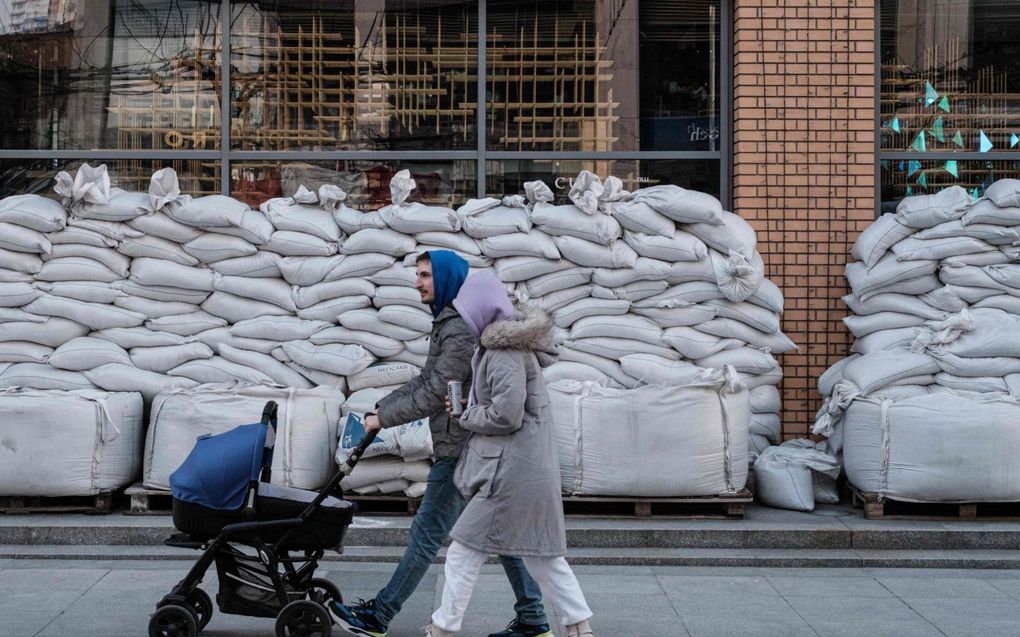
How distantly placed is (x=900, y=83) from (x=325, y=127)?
4166 millimetres

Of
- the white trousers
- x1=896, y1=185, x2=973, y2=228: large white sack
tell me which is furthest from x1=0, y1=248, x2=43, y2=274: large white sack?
x1=896, y1=185, x2=973, y2=228: large white sack

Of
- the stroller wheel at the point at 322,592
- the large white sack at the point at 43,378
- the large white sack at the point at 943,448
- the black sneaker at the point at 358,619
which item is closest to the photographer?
the black sneaker at the point at 358,619

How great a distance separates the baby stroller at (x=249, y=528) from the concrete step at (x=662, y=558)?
1.71m

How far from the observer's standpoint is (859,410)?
7.82 meters

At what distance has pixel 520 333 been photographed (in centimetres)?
541

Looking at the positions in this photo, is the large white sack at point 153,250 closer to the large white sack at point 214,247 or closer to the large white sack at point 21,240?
the large white sack at point 214,247

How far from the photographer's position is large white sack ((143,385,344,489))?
757cm

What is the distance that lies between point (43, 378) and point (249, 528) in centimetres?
299

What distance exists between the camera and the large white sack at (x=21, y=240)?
Result: 796cm

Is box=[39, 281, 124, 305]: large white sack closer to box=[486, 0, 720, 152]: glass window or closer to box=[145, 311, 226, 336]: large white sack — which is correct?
box=[145, 311, 226, 336]: large white sack

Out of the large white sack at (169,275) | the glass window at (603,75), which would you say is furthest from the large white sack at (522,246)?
the large white sack at (169,275)

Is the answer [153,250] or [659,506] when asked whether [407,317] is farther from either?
[659,506]

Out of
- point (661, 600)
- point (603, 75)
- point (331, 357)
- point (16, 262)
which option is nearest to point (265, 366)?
point (331, 357)

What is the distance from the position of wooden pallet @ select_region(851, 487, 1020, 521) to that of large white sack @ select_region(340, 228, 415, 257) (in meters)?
3.23
